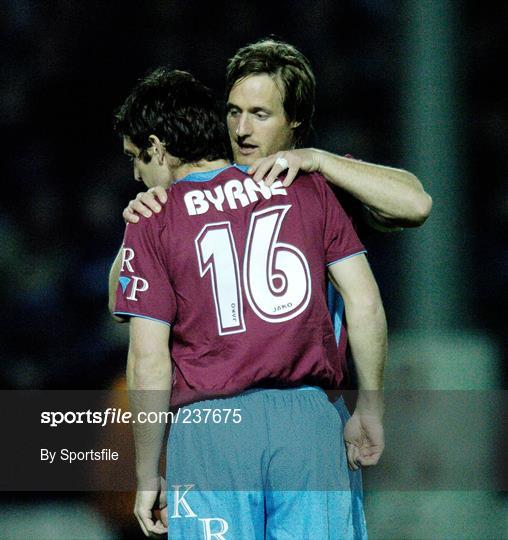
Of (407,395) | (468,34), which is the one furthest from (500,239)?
(407,395)

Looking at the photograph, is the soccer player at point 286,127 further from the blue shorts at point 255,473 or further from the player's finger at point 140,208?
the blue shorts at point 255,473

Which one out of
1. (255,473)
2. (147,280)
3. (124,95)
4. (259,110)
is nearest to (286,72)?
(259,110)

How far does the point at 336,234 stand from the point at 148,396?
25.3 inches

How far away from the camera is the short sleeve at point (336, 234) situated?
267cm

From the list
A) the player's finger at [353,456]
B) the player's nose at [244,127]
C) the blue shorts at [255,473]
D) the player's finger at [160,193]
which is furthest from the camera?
the player's nose at [244,127]

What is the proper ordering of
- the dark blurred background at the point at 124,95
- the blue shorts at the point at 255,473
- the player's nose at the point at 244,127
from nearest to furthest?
1. the blue shorts at the point at 255,473
2. the player's nose at the point at 244,127
3. the dark blurred background at the point at 124,95

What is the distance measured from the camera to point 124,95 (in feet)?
17.7

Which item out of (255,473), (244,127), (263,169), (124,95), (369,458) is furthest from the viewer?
(124,95)

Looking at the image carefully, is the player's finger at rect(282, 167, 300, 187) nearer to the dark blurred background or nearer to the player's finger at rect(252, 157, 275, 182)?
the player's finger at rect(252, 157, 275, 182)

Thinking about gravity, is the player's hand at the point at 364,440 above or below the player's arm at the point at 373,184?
below

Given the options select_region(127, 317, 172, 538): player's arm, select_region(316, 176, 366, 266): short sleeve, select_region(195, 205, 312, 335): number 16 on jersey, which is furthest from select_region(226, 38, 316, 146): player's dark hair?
select_region(127, 317, 172, 538): player's arm

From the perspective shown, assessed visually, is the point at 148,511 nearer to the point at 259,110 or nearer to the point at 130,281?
the point at 130,281

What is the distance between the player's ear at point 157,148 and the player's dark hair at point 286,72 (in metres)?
0.40

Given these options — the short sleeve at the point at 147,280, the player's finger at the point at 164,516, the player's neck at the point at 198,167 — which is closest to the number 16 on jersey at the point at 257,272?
the short sleeve at the point at 147,280
